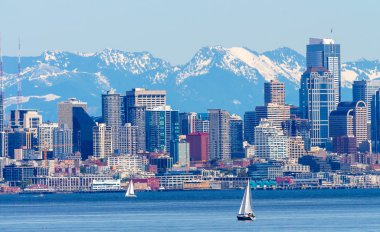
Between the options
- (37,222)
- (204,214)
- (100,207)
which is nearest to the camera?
(37,222)

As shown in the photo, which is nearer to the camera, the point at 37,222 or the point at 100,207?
the point at 37,222

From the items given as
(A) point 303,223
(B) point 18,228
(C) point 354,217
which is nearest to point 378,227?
(A) point 303,223

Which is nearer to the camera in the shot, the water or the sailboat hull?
the water

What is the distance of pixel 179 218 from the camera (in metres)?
147

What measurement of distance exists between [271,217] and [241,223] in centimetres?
1237

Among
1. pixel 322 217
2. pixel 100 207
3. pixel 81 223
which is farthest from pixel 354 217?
pixel 100 207

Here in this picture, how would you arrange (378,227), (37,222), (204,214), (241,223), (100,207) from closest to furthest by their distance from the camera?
1. (378,227)
2. (241,223)
3. (37,222)
4. (204,214)
5. (100,207)

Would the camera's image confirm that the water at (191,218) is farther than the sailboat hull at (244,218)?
No

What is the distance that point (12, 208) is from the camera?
18638 centimetres

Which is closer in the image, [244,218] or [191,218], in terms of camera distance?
[244,218]

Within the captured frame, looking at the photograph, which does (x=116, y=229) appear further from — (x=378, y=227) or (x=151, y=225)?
(x=378, y=227)

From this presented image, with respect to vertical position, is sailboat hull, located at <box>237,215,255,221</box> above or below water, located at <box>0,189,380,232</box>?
above

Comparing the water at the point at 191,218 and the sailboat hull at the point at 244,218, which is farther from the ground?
the sailboat hull at the point at 244,218

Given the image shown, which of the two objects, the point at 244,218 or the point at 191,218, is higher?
the point at 244,218
